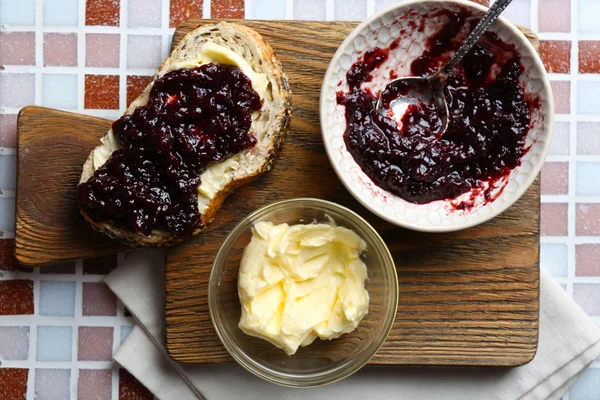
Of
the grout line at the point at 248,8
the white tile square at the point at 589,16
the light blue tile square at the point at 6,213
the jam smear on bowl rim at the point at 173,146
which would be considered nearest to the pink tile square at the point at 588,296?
the white tile square at the point at 589,16

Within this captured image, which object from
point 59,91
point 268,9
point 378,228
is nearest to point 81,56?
point 59,91

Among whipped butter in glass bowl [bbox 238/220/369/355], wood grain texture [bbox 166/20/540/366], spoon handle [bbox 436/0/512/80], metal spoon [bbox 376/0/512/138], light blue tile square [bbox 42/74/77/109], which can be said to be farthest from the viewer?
light blue tile square [bbox 42/74/77/109]

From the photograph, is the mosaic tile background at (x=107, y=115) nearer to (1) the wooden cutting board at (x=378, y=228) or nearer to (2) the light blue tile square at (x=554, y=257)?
(2) the light blue tile square at (x=554, y=257)

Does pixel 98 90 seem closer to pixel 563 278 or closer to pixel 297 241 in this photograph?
pixel 297 241

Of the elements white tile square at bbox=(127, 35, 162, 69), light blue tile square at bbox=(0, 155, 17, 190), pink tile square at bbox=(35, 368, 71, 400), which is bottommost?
pink tile square at bbox=(35, 368, 71, 400)

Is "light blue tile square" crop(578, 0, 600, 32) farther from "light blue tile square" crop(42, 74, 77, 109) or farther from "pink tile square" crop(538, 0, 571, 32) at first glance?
"light blue tile square" crop(42, 74, 77, 109)

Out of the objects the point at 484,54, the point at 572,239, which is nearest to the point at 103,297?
the point at 484,54

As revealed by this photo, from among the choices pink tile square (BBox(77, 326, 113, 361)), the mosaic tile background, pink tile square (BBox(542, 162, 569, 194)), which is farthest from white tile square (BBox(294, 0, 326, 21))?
pink tile square (BBox(77, 326, 113, 361))
